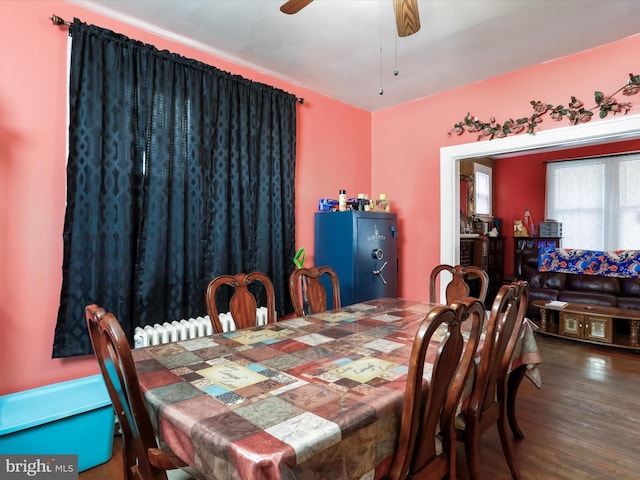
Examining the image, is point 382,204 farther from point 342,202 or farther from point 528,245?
point 528,245

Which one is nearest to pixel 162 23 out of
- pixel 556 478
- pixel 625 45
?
pixel 625 45

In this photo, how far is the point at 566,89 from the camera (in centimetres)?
279

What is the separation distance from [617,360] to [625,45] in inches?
110

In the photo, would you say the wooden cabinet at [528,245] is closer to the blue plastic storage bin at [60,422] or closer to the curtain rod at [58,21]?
the blue plastic storage bin at [60,422]

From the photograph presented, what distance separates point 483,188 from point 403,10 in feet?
17.5

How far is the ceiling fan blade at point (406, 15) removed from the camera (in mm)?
1536

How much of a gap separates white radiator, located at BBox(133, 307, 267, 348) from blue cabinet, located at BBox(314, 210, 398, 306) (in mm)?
1115

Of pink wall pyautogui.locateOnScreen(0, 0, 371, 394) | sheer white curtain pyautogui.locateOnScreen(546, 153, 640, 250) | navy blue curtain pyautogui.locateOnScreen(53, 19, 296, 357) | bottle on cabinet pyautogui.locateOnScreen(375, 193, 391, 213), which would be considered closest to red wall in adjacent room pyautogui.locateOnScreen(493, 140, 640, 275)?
sheer white curtain pyautogui.locateOnScreen(546, 153, 640, 250)

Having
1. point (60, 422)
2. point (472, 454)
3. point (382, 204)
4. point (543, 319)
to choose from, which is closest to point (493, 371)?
point (472, 454)

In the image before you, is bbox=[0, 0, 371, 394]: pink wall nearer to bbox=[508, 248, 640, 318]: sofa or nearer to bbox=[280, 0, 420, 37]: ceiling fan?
bbox=[280, 0, 420, 37]: ceiling fan

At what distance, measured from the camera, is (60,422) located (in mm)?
1760

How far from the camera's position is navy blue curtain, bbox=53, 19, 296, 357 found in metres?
2.07

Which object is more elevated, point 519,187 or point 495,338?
point 519,187

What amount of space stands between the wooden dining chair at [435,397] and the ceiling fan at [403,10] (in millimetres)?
1266
